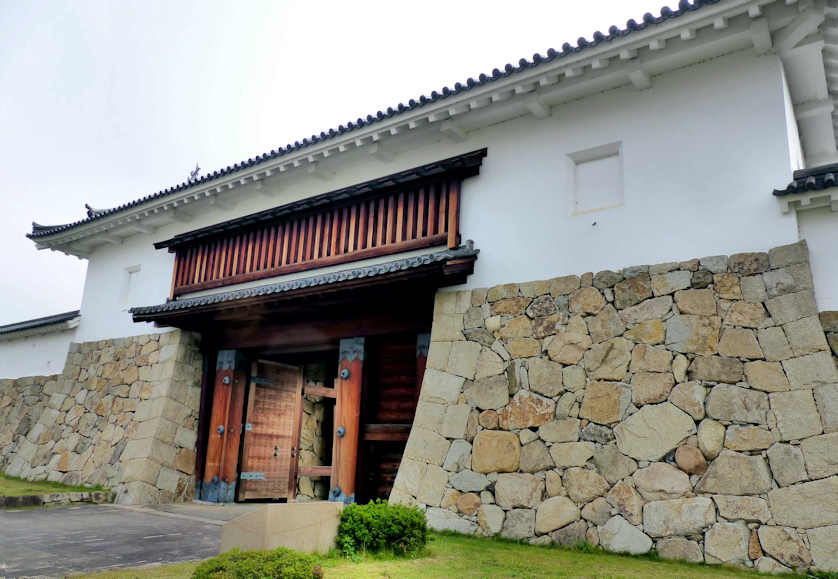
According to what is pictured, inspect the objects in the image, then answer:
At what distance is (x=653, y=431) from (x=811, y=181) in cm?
312

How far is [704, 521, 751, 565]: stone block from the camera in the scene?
5.70 m

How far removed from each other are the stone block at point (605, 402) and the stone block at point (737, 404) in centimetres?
89

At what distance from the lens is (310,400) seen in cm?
1452

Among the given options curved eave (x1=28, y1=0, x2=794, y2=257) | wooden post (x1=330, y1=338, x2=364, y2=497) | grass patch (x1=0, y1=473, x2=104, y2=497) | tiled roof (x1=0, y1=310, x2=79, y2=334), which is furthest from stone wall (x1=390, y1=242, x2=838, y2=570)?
tiled roof (x1=0, y1=310, x2=79, y2=334)

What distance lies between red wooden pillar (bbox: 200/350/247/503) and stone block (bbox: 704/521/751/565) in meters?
8.52

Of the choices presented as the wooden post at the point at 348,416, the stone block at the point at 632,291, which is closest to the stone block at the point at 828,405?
the stone block at the point at 632,291

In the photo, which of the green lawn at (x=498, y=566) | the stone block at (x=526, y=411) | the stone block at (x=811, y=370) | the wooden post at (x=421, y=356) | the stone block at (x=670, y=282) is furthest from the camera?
the wooden post at (x=421, y=356)

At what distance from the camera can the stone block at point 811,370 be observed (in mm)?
5785

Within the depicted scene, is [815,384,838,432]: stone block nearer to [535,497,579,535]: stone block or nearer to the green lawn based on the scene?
the green lawn

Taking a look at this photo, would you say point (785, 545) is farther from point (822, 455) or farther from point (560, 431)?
point (560, 431)

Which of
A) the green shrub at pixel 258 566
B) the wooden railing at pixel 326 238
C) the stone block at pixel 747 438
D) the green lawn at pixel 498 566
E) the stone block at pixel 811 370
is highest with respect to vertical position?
the wooden railing at pixel 326 238

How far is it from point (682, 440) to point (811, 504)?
1235 mm

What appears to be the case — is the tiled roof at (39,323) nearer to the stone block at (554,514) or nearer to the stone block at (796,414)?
the stone block at (554,514)

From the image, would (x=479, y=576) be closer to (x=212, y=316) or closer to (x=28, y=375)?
(x=212, y=316)
